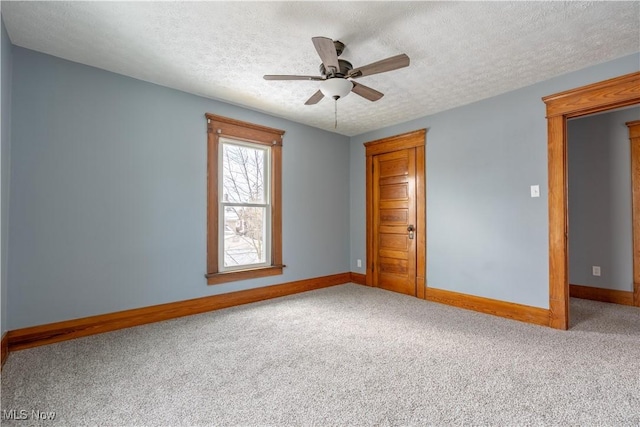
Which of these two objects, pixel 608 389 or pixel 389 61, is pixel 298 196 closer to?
pixel 389 61

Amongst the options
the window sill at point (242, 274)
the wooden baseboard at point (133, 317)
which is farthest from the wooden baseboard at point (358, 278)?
the window sill at point (242, 274)

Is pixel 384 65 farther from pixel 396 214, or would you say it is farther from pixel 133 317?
pixel 133 317

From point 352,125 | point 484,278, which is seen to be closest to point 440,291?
point 484,278

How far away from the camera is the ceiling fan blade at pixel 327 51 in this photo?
1.95 meters

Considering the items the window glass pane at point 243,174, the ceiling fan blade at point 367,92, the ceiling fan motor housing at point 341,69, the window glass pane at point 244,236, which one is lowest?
the window glass pane at point 244,236

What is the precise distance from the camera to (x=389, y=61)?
87.7 inches

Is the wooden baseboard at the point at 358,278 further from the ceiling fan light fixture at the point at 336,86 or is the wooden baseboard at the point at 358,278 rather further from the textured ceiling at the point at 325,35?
the ceiling fan light fixture at the point at 336,86

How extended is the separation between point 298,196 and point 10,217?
2.97 m

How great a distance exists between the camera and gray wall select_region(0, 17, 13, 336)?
2223mm

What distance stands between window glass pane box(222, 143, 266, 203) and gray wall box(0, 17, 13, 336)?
1864mm

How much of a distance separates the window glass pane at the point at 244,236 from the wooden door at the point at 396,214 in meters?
1.72

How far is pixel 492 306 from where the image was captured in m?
3.46

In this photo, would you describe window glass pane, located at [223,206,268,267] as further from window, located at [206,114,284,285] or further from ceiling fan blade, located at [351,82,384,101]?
ceiling fan blade, located at [351,82,384,101]

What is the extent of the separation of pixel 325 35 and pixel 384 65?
0.51 metres
